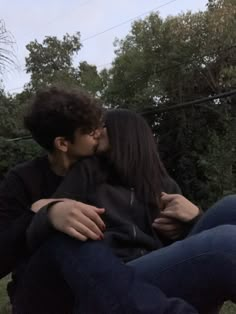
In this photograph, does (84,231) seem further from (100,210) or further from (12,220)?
(12,220)

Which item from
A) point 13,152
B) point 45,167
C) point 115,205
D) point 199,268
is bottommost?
point 13,152

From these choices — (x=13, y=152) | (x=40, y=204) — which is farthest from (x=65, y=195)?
(x=13, y=152)

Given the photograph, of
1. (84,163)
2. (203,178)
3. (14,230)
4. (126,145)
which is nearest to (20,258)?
(14,230)

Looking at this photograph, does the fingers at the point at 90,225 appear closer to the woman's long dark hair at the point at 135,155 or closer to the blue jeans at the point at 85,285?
the blue jeans at the point at 85,285

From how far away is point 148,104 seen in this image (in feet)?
52.4

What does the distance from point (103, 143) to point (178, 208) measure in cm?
29

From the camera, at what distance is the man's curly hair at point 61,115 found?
5.46 feet

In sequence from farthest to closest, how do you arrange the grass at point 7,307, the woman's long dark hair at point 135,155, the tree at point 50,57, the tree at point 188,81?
the tree at point 50,57
the tree at point 188,81
the grass at point 7,307
the woman's long dark hair at point 135,155

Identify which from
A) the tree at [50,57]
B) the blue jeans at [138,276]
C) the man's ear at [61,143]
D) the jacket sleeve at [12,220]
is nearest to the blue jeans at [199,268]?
the blue jeans at [138,276]

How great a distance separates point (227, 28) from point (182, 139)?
3.29 meters

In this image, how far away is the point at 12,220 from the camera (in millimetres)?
1571

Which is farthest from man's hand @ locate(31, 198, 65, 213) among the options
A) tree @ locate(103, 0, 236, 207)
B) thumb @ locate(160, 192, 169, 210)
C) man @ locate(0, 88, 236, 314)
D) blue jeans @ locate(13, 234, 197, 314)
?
tree @ locate(103, 0, 236, 207)

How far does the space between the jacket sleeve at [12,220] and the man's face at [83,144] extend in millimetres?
183

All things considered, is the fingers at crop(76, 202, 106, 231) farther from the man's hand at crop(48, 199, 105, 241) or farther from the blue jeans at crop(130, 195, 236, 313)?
the blue jeans at crop(130, 195, 236, 313)
